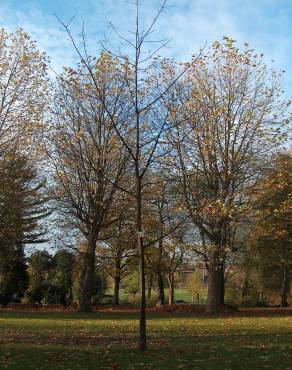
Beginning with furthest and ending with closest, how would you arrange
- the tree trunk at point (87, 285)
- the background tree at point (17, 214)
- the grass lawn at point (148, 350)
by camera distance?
the tree trunk at point (87, 285)
the background tree at point (17, 214)
the grass lawn at point (148, 350)

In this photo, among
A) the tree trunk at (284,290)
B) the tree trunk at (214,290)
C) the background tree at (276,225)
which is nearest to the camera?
the background tree at (276,225)

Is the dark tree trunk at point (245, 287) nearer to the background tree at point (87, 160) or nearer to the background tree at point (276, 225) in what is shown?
the background tree at point (276, 225)

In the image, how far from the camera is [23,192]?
86.9ft

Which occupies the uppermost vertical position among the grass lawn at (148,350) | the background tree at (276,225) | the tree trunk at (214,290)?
the background tree at (276,225)

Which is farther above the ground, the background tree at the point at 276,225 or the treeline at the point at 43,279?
the background tree at the point at 276,225

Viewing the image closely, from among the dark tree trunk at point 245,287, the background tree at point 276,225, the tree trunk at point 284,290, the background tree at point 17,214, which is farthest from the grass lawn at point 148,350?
the dark tree trunk at point 245,287

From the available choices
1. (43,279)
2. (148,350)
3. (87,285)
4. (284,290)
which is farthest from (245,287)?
(148,350)

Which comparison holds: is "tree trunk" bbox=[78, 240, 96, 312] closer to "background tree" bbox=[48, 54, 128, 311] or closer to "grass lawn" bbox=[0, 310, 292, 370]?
"background tree" bbox=[48, 54, 128, 311]

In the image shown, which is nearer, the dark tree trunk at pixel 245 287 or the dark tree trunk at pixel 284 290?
the dark tree trunk at pixel 284 290

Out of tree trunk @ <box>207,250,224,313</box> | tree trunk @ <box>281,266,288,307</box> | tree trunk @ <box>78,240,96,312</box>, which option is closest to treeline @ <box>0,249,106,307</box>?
tree trunk @ <box>78,240,96,312</box>

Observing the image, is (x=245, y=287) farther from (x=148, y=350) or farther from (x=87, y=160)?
(x=148, y=350)

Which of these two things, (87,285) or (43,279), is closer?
(87,285)

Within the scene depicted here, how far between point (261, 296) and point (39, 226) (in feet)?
79.9

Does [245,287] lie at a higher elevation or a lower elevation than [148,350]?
higher
